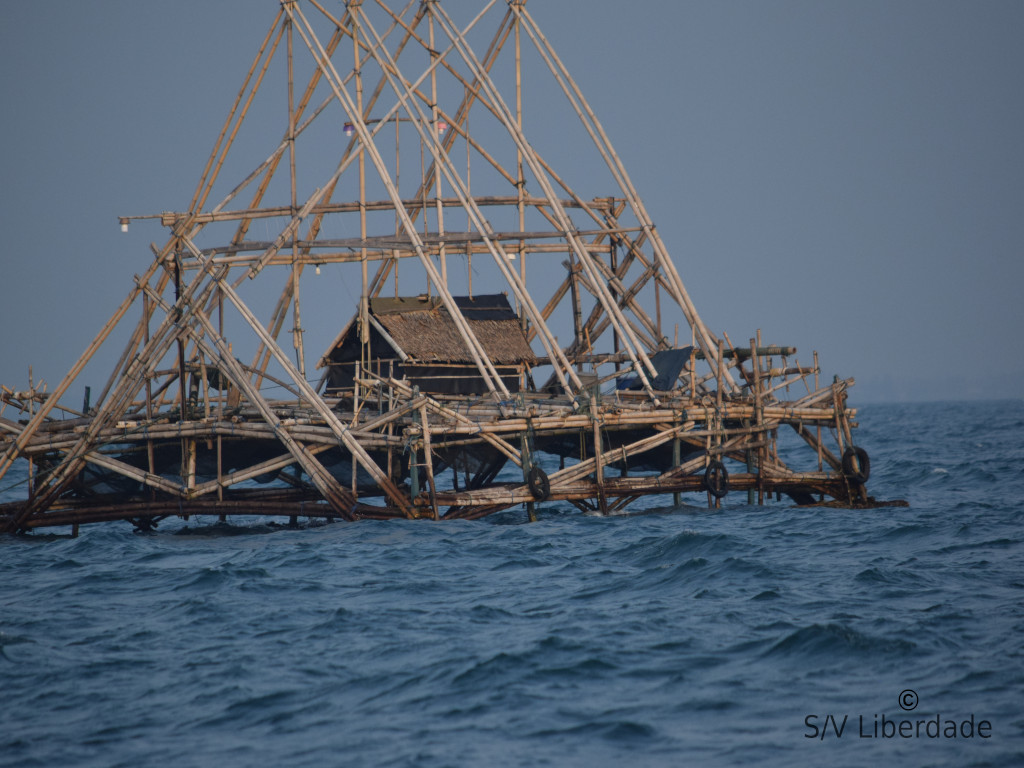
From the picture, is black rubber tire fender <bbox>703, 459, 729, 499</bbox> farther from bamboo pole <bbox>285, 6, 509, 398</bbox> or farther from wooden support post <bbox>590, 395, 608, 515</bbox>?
bamboo pole <bbox>285, 6, 509, 398</bbox>

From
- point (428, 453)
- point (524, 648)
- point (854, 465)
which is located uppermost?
point (428, 453)

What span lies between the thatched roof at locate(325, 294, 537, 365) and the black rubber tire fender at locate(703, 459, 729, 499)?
9.41 metres

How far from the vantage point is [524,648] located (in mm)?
20094

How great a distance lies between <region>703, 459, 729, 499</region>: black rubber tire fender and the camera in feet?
114

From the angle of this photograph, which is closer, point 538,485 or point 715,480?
point 538,485

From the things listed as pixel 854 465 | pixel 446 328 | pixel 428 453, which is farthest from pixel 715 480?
pixel 446 328

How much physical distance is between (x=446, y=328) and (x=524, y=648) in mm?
22467

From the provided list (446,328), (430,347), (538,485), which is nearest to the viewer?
(538,485)

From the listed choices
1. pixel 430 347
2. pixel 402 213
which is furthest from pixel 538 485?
pixel 430 347

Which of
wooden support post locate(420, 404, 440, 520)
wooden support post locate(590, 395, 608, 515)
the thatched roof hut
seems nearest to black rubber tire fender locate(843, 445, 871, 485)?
wooden support post locate(590, 395, 608, 515)

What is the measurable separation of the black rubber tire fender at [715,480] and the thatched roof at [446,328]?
9413 millimetres

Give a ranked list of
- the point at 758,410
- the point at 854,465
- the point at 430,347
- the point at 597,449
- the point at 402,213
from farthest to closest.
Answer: the point at 430,347
the point at 854,465
the point at 758,410
the point at 402,213
the point at 597,449

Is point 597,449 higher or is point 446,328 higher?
point 446,328

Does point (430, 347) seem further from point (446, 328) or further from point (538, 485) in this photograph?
point (538, 485)
